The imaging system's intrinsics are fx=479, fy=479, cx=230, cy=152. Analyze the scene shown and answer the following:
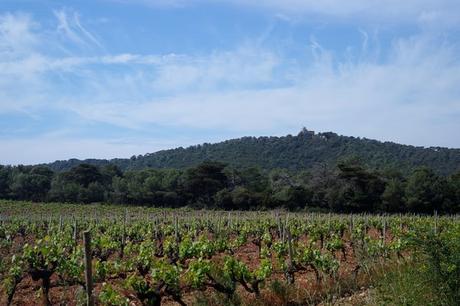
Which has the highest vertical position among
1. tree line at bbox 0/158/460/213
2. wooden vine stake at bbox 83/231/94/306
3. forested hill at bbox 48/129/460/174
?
forested hill at bbox 48/129/460/174

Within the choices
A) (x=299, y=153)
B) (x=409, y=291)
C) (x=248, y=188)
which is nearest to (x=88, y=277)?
(x=409, y=291)

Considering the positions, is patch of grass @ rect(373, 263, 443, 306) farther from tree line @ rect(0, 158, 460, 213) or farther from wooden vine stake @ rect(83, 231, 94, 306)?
tree line @ rect(0, 158, 460, 213)

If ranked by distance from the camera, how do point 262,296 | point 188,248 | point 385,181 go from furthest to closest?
point 385,181
point 188,248
point 262,296

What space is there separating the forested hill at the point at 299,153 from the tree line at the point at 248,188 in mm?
27471

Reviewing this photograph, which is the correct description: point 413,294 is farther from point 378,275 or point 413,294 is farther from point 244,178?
point 244,178

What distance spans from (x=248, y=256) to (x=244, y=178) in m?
45.3

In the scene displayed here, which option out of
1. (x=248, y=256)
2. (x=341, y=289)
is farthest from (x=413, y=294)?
(x=248, y=256)

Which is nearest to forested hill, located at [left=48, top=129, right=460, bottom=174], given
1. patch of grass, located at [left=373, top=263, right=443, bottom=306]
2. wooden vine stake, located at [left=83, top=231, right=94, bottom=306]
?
patch of grass, located at [left=373, top=263, right=443, bottom=306]

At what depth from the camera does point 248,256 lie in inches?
573

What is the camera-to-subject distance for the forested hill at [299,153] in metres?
85.8

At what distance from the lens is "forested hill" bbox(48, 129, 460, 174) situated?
85.8 m

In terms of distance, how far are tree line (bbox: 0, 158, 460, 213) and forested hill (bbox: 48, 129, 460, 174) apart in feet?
90.1

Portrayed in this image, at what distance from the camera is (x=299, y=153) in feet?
319

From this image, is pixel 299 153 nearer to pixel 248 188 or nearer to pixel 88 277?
pixel 248 188
